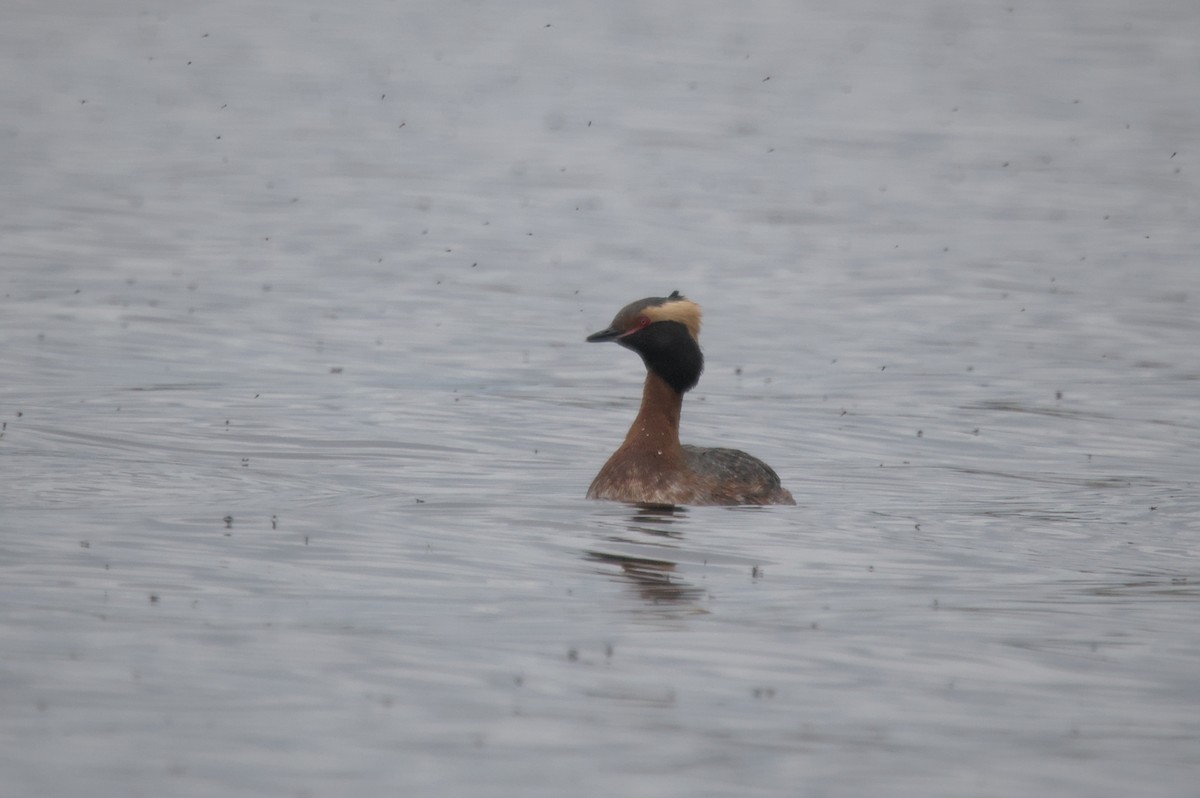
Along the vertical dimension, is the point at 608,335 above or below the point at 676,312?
below

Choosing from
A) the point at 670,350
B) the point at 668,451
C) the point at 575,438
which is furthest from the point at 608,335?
the point at 575,438

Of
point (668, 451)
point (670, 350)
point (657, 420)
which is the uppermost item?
point (670, 350)

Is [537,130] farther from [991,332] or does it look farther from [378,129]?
[991,332]

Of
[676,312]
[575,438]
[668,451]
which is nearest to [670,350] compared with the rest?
[676,312]

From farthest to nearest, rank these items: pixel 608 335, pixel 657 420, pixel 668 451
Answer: pixel 657 420, pixel 668 451, pixel 608 335

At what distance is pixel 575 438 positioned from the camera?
2020 cm

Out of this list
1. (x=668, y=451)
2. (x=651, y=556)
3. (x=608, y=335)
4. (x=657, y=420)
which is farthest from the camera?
(x=657, y=420)

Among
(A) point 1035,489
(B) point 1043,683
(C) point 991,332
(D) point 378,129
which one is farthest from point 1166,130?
(B) point 1043,683

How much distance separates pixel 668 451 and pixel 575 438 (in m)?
3.54

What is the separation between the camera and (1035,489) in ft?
58.9

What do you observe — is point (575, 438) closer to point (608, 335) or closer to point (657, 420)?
point (657, 420)

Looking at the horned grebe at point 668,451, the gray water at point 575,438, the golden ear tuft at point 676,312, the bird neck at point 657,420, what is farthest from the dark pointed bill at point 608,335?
the gray water at point 575,438

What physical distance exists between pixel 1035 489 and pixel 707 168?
27.1 meters

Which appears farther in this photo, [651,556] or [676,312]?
[676,312]
